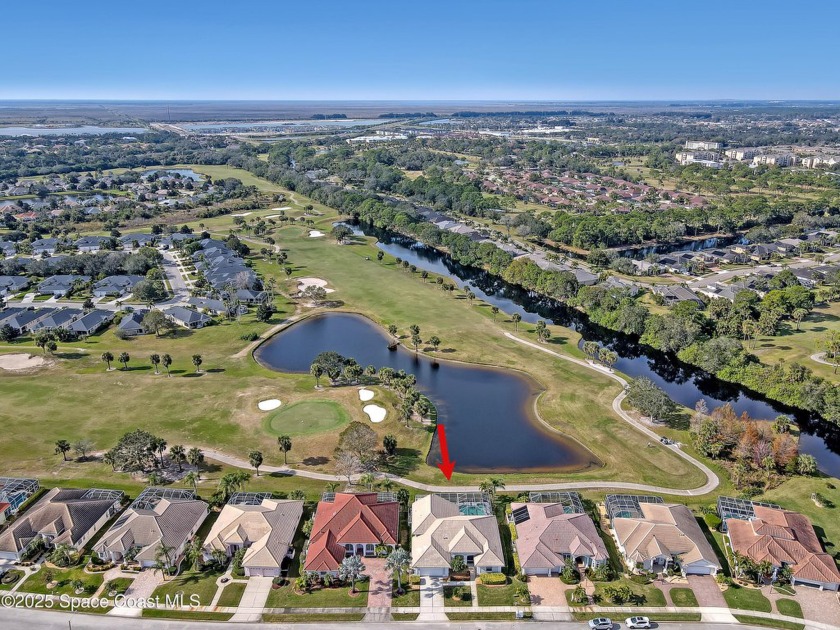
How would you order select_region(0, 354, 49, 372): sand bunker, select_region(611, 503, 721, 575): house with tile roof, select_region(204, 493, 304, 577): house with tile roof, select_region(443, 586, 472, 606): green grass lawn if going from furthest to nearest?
select_region(0, 354, 49, 372): sand bunker → select_region(611, 503, 721, 575): house with tile roof → select_region(204, 493, 304, 577): house with tile roof → select_region(443, 586, 472, 606): green grass lawn

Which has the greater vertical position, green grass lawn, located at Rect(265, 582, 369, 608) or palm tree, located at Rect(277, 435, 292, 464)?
palm tree, located at Rect(277, 435, 292, 464)

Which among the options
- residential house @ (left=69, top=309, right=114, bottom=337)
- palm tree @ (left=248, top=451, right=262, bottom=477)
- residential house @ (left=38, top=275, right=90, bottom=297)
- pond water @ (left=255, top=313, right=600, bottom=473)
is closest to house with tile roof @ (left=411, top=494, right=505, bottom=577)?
pond water @ (left=255, top=313, right=600, bottom=473)

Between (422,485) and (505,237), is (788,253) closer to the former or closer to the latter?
(505,237)

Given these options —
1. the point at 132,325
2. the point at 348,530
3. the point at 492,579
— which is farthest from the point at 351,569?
the point at 132,325

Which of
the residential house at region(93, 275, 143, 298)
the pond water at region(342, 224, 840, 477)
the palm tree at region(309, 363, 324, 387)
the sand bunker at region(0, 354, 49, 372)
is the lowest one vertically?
the pond water at region(342, 224, 840, 477)

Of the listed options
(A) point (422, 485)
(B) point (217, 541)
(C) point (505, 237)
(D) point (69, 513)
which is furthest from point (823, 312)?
(D) point (69, 513)

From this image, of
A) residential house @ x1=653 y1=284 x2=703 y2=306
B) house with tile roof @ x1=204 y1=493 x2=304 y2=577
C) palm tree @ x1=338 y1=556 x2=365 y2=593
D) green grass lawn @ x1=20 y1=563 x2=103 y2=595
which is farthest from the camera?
residential house @ x1=653 y1=284 x2=703 y2=306

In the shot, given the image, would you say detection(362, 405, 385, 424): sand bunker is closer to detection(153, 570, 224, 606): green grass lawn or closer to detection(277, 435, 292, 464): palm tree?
detection(277, 435, 292, 464): palm tree

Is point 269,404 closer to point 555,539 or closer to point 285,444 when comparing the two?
point 285,444
